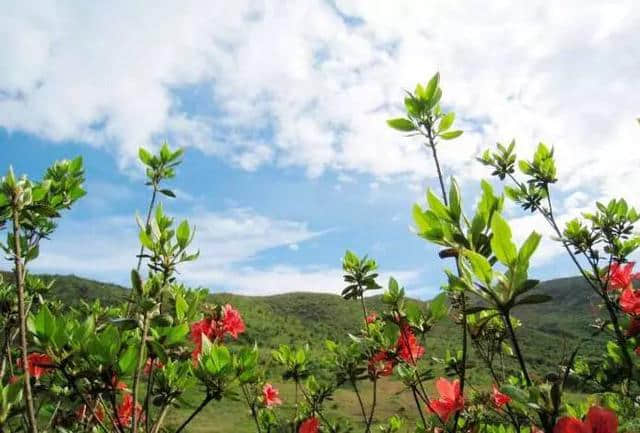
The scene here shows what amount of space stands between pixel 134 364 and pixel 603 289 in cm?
296

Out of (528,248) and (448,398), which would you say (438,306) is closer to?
(448,398)

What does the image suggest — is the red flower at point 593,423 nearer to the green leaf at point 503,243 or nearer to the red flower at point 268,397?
the green leaf at point 503,243

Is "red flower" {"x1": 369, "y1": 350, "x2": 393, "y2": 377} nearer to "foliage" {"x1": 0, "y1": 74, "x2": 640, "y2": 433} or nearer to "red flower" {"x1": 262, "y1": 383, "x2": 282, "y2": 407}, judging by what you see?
"foliage" {"x1": 0, "y1": 74, "x2": 640, "y2": 433}

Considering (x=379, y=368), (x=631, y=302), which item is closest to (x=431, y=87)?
(x=631, y=302)

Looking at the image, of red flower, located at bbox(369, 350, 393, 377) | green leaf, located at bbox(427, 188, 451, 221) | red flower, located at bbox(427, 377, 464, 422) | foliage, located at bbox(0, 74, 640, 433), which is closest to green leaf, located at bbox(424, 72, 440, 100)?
foliage, located at bbox(0, 74, 640, 433)

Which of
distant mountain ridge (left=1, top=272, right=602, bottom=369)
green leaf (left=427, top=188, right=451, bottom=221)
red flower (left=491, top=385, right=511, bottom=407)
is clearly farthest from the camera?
distant mountain ridge (left=1, top=272, right=602, bottom=369)

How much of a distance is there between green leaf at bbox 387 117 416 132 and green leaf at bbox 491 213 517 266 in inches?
51.5

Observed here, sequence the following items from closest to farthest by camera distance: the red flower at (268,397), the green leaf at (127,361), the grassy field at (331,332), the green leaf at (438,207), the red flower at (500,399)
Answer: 1. the green leaf at (438,207)
2. the green leaf at (127,361)
3. the red flower at (500,399)
4. the red flower at (268,397)
5. the grassy field at (331,332)

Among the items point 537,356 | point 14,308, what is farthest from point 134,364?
point 537,356

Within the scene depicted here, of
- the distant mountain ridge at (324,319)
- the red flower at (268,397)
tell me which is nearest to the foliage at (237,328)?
the red flower at (268,397)

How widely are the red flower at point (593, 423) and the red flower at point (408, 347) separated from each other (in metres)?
1.72

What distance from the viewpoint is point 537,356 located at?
34.7 meters

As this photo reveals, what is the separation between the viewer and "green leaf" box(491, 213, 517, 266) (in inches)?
39.1

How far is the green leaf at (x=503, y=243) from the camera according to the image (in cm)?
99
